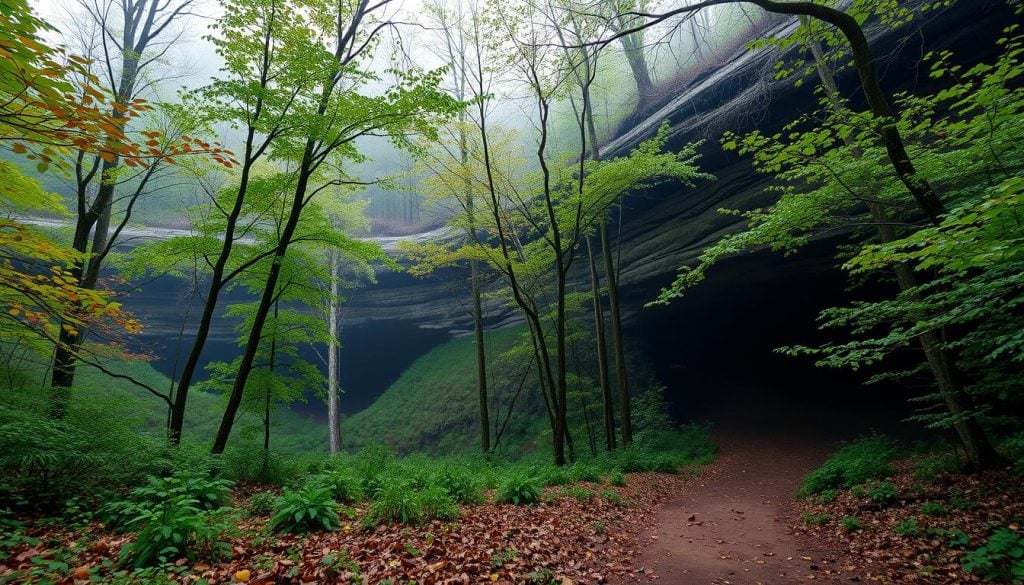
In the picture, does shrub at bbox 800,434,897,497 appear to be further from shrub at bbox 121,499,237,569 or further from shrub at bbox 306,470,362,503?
shrub at bbox 121,499,237,569

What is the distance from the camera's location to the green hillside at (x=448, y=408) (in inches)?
755

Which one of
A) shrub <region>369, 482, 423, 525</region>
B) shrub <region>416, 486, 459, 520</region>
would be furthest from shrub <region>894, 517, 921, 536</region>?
shrub <region>369, 482, 423, 525</region>

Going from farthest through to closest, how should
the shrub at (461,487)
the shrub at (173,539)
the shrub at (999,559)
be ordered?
the shrub at (461,487), the shrub at (999,559), the shrub at (173,539)

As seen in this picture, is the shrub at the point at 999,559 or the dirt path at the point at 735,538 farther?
the dirt path at the point at 735,538

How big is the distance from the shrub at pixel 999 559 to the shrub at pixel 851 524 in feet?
5.02

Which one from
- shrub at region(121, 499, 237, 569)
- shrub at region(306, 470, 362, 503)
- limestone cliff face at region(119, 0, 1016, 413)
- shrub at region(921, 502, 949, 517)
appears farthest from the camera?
limestone cliff face at region(119, 0, 1016, 413)

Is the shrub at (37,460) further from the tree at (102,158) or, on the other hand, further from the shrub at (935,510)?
the shrub at (935,510)

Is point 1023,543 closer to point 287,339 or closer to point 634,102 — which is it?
point 287,339

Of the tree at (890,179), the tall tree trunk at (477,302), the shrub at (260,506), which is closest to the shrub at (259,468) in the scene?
the shrub at (260,506)

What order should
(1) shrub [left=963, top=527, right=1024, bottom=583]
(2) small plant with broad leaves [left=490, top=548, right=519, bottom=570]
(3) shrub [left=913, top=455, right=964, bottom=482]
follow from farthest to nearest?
(3) shrub [left=913, top=455, right=964, bottom=482] < (2) small plant with broad leaves [left=490, top=548, right=519, bottom=570] < (1) shrub [left=963, top=527, right=1024, bottom=583]

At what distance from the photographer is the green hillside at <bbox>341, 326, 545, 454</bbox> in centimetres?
1919

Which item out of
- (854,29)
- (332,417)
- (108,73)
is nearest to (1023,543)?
(854,29)

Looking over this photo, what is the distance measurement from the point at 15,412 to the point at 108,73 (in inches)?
303

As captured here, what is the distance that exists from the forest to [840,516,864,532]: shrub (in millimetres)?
Answer: 36
